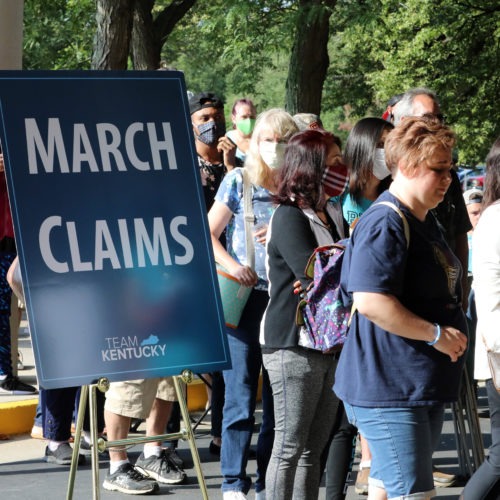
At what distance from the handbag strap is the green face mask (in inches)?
45.8

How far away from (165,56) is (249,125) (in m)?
29.5

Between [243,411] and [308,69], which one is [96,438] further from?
[308,69]

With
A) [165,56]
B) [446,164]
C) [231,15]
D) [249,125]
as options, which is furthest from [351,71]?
[446,164]

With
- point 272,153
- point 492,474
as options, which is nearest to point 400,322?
point 492,474

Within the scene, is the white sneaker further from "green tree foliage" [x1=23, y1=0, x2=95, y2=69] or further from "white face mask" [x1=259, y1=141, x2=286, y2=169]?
"green tree foliage" [x1=23, y1=0, x2=95, y2=69]

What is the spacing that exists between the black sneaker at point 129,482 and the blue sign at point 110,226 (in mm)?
1750

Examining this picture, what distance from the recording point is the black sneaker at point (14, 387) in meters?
8.31

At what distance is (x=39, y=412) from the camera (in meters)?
7.11

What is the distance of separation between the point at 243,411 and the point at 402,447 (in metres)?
1.69

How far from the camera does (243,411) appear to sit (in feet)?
17.6

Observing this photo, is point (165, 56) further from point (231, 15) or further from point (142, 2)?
point (231, 15)

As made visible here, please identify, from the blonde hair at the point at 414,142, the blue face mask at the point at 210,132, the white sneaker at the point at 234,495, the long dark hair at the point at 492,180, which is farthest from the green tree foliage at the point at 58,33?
the blonde hair at the point at 414,142

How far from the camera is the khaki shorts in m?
5.71

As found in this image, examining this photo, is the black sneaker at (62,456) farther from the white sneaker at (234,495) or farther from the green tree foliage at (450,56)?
the green tree foliage at (450,56)
